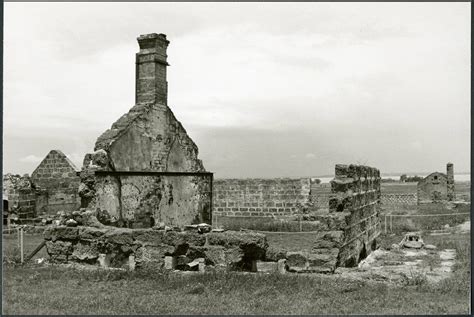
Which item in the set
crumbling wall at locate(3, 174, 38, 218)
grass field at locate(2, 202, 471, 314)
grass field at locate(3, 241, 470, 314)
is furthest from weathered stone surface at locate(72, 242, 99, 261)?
crumbling wall at locate(3, 174, 38, 218)

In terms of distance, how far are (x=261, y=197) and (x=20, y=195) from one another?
1015cm

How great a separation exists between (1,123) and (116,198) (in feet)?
19.9

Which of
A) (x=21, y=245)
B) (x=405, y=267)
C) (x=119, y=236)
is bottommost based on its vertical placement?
(x=405, y=267)

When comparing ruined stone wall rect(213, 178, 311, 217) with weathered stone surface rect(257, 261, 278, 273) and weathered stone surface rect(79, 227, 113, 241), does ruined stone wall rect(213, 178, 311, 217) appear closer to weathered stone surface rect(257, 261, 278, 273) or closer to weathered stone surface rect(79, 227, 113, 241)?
weathered stone surface rect(79, 227, 113, 241)

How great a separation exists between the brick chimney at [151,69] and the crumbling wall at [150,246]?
14.5 ft

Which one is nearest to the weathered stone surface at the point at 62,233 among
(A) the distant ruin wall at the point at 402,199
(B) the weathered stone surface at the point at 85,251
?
(B) the weathered stone surface at the point at 85,251

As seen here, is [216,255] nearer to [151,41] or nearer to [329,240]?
[329,240]

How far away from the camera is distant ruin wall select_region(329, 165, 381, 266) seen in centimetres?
1073

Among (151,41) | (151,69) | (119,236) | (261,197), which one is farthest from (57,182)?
(119,236)

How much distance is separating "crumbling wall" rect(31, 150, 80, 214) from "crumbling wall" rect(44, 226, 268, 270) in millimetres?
12278

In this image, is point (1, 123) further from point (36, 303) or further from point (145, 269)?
point (145, 269)

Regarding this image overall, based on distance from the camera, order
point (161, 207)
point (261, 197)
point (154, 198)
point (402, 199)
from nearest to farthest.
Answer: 1. point (154, 198)
2. point (161, 207)
3. point (261, 197)
4. point (402, 199)

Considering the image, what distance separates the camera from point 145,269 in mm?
9461

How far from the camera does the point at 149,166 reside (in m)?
13.5
